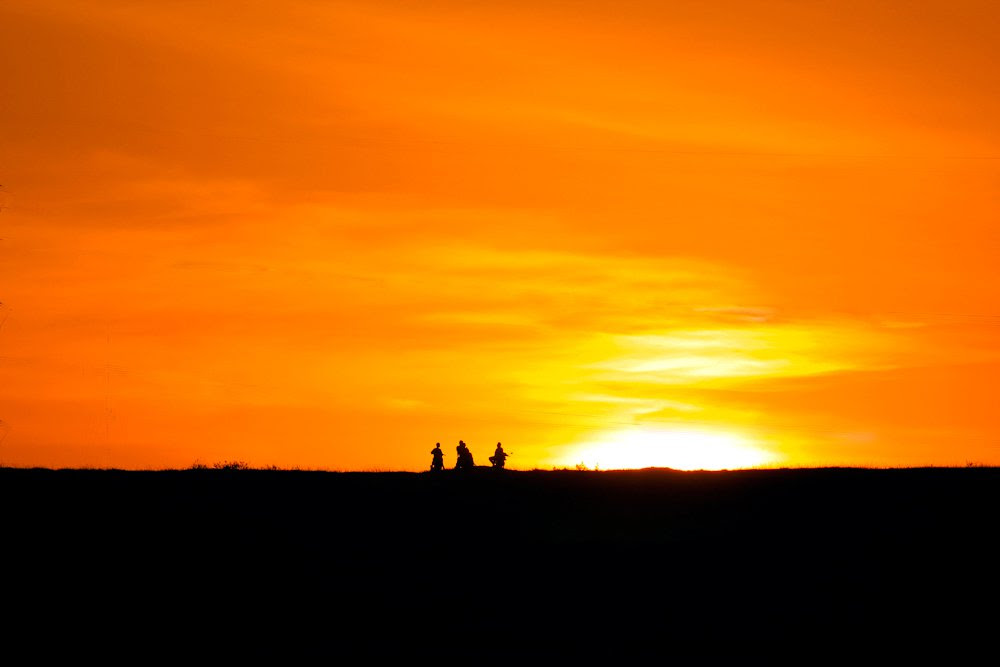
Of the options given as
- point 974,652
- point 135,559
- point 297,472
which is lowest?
point 974,652

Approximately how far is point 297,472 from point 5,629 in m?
11.3

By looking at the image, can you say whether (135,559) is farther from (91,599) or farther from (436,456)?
(436,456)

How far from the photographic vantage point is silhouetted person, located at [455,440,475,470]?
4253cm

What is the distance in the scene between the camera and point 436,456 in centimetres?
4303

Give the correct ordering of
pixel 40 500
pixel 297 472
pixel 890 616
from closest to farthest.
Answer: pixel 890 616 < pixel 40 500 < pixel 297 472

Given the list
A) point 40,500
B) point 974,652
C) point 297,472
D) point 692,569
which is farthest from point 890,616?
point 40,500

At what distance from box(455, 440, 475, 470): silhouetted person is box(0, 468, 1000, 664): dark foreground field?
133 cm

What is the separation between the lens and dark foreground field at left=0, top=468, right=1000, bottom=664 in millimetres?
31484

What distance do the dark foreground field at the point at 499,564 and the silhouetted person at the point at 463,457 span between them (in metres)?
1.33

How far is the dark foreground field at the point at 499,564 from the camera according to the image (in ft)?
103

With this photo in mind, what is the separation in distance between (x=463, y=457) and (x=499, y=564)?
305 inches

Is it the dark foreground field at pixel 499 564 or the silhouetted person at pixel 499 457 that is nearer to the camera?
the dark foreground field at pixel 499 564

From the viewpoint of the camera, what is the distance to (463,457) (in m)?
42.9

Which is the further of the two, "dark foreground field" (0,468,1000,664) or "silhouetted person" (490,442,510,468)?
"silhouetted person" (490,442,510,468)
